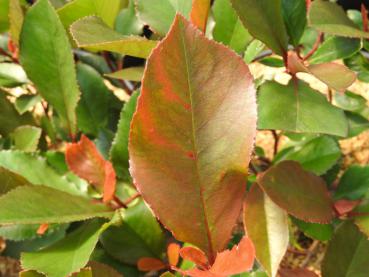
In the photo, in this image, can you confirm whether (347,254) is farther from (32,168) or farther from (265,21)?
(32,168)

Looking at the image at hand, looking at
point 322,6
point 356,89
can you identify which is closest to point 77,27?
point 322,6

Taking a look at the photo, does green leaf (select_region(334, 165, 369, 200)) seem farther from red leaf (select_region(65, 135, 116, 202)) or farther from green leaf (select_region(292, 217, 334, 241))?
red leaf (select_region(65, 135, 116, 202))

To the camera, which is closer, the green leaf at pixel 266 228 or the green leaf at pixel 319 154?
the green leaf at pixel 266 228

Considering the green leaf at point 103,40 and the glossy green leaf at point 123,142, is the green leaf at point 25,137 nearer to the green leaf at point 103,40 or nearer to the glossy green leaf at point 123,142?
the glossy green leaf at point 123,142

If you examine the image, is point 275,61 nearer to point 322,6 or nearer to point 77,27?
point 322,6

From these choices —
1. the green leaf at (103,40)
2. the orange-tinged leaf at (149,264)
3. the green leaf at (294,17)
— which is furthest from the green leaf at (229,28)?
the orange-tinged leaf at (149,264)

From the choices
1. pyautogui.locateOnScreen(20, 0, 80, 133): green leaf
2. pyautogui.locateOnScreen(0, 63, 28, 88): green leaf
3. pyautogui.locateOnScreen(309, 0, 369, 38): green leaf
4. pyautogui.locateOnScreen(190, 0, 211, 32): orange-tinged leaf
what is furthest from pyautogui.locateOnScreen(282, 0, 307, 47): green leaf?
pyautogui.locateOnScreen(0, 63, 28, 88): green leaf
